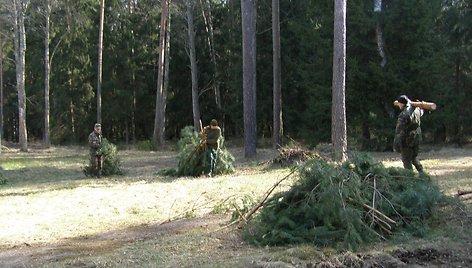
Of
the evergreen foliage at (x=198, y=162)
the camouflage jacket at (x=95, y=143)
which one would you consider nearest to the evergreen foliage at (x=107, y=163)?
the camouflage jacket at (x=95, y=143)

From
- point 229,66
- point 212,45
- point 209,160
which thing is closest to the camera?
point 209,160

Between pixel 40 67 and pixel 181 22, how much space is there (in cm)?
1579

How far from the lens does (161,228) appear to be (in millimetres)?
8383

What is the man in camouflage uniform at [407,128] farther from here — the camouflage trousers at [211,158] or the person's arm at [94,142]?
the person's arm at [94,142]

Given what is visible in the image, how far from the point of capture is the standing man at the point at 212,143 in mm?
15117

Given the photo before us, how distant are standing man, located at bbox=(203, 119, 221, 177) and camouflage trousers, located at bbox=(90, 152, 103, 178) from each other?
12.5 ft

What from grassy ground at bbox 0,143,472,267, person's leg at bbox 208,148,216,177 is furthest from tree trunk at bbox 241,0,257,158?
grassy ground at bbox 0,143,472,267

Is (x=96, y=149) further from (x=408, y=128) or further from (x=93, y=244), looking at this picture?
(x=408, y=128)

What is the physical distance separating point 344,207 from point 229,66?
98.7 ft

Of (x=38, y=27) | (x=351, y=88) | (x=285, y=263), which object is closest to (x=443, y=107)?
(x=351, y=88)

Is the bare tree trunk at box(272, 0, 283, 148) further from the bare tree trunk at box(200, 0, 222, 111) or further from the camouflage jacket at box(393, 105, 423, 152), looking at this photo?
the bare tree trunk at box(200, 0, 222, 111)

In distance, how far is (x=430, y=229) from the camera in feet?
23.5

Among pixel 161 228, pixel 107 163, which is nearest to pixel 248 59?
pixel 107 163

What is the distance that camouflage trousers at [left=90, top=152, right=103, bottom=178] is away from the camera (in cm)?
1669
